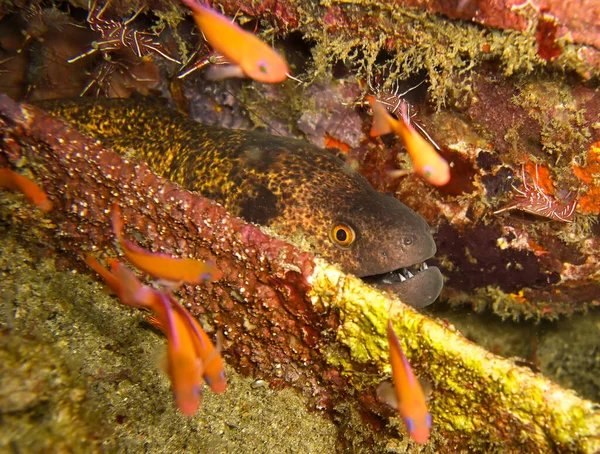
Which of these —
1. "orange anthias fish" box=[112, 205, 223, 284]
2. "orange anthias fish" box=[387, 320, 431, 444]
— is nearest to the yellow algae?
"orange anthias fish" box=[387, 320, 431, 444]

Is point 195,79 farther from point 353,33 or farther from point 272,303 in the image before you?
point 272,303

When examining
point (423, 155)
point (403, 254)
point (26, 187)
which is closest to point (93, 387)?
point (26, 187)

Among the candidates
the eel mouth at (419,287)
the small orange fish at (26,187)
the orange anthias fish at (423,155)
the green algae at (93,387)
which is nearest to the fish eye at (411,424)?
the green algae at (93,387)

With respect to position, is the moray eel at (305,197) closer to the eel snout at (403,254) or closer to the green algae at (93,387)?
the eel snout at (403,254)

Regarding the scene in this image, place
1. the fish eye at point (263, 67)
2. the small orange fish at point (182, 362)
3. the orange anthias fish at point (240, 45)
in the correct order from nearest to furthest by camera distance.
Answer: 1. the small orange fish at point (182, 362)
2. the orange anthias fish at point (240, 45)
3. the fish eye at point (263, 67)

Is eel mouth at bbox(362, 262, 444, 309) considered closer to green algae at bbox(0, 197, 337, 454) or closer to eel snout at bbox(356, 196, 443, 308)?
eel snout at bbox(356, 196, 443, 308)
